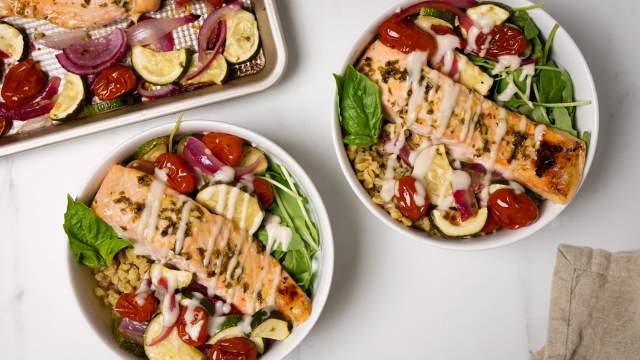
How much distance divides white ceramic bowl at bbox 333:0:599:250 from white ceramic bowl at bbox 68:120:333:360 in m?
0.17

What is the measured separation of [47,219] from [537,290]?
2.12m

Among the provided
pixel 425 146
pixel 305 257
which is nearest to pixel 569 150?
pixel 425 146

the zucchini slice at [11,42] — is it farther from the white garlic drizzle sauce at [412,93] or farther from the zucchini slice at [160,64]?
the white garlic drizzle sauce at [412,93]

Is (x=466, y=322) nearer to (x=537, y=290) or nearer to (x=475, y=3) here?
(x=537, y=290)

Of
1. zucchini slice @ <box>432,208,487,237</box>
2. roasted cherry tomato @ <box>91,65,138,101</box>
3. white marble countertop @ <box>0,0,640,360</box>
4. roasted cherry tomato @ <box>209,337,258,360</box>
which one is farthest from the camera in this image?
white marble countertop @ <box>0,0,640,360</box>

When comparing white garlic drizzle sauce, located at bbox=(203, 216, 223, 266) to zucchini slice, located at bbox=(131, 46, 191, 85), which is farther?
zucchini slice, located at bbox=(131, 46, 191, 85)

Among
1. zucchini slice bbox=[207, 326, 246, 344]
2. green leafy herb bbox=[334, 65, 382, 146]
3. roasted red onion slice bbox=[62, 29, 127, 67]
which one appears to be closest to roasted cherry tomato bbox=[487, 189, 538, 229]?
green leafy herb bbox=[334, 65, 382, 146]

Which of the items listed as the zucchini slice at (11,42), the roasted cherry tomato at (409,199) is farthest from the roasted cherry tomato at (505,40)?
the zucchini slice at (11,42)

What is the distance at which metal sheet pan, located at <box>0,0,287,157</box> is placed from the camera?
257 cm

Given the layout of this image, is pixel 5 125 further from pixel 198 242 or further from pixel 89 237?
pixel 198 242

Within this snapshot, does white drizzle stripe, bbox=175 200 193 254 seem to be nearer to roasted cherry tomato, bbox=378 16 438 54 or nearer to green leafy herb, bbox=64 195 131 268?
green leafy herb, bbox=64 195 131 268

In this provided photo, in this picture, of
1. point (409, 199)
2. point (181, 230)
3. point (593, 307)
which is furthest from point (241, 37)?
point (593, 307)

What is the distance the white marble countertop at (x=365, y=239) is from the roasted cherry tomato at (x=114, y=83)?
185 millimetres

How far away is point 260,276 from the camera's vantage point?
254 cm
